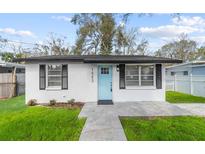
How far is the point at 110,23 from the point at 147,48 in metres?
8.38

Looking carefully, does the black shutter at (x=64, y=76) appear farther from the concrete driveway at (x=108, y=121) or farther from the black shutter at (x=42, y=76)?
the concrete driveway at (x=108, y=121)

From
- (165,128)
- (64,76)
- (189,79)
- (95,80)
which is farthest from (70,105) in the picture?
(189,79)

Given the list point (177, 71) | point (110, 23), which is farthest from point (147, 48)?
point (177, 71)

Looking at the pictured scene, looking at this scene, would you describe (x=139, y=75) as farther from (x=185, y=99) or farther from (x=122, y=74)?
(x=185, y=99)

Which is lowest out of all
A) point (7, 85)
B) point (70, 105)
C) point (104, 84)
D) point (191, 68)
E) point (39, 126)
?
point (39, 126)

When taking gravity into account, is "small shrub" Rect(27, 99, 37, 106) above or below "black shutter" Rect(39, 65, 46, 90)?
below

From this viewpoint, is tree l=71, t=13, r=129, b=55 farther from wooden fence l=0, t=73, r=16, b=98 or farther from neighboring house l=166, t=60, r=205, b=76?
wooden fence l=0, t=73, r=16, b=98

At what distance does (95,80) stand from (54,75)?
8.33ft

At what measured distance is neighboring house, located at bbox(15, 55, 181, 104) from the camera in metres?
11.4

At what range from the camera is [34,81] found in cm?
1138

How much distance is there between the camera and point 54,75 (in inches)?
457

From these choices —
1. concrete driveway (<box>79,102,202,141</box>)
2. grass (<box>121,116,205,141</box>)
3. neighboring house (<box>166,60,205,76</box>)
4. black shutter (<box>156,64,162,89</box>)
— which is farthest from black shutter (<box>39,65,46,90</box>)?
neighboring house (<box>166,60,205,76</box>)

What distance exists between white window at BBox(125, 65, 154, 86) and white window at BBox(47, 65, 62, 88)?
4.17 meters
